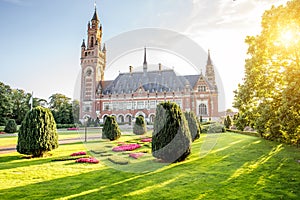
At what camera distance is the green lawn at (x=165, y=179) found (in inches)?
224

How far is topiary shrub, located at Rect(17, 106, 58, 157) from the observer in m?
10.9

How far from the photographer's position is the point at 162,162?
30.5 ft

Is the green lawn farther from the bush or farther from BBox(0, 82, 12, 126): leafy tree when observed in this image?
BBox(0, 82, 12, 126): leafy tree

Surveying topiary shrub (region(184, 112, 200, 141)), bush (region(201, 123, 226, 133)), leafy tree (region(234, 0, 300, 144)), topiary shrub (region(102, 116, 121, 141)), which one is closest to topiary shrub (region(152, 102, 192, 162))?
leafy tree (region(234, 0, 300, 144))

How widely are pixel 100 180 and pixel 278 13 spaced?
11.0m

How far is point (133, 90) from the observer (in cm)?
5394

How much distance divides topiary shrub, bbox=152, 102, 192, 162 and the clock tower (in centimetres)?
4804

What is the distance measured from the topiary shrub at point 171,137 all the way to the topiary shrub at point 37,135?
19.9 ft

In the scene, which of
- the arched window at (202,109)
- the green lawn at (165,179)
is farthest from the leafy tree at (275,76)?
the arched window at (202,109)

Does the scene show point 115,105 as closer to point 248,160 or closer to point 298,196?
point 248,160

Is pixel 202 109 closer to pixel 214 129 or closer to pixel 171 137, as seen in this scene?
pixel 214 129

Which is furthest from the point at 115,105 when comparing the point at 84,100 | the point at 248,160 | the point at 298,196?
the point at 298,196

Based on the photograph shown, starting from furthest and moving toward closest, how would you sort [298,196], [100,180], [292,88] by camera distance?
[292,88] < [100,180] < [298,196]

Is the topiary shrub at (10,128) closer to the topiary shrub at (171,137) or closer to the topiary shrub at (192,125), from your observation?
the topiary shrub at (192,125)
